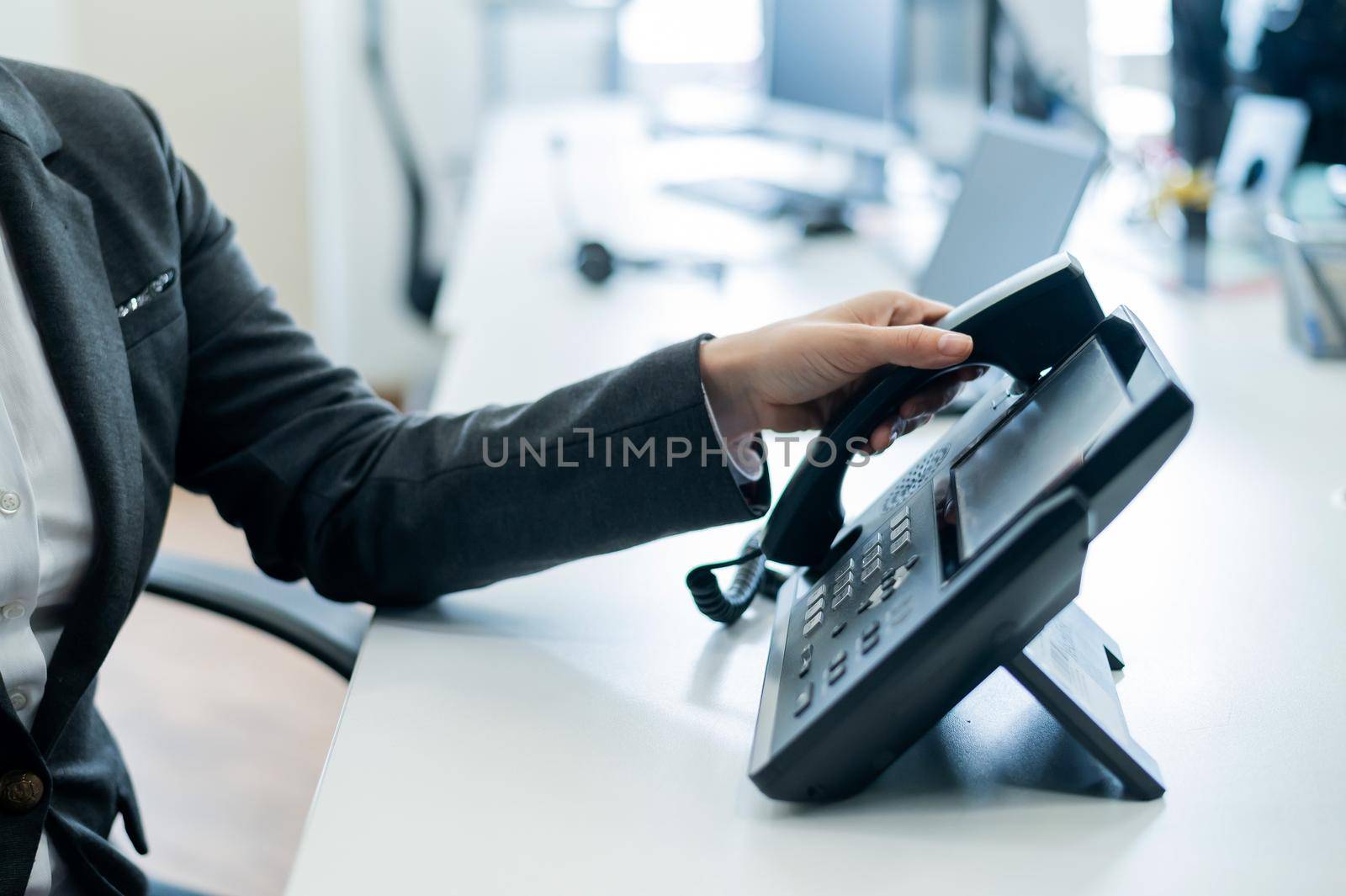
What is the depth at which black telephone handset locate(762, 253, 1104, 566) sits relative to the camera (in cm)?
66

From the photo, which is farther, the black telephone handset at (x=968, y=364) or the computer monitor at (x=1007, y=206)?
the computer monitor at (x=1007, y=206)

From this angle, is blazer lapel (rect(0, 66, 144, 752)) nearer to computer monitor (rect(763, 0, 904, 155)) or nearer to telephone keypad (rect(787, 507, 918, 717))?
telephone keypad (rect(787, 507, 918, 717))

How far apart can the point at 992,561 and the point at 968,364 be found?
210 millimetres

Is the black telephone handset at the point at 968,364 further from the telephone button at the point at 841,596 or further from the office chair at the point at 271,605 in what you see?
the office chair at the point at 271,605

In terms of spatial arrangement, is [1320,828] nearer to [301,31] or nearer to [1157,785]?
[1157,785]

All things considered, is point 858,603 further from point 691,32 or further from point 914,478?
point 691,32

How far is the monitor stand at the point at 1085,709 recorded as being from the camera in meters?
0.56

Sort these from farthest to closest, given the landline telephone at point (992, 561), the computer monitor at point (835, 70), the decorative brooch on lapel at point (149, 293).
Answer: the computer monitor at point (835, 70), the decorative brooch on lapel at point (149, 293), the landline telephone at point (992, 561)

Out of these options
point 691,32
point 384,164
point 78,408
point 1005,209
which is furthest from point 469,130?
point 78,408

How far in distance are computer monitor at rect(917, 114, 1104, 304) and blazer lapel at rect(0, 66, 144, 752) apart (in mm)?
749

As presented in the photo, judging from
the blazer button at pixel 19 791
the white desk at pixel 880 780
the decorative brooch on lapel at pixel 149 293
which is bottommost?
the blazer button at pixel 19 791

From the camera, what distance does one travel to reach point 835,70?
2.07 m

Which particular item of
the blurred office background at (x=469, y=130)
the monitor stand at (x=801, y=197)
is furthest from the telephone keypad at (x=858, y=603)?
the monitor stand at (x=801, y=197)

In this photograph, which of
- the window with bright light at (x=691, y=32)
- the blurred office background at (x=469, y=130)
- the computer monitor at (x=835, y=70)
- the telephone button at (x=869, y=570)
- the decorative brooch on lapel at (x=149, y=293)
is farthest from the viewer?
the window with bright light at (x=691, y=32)
